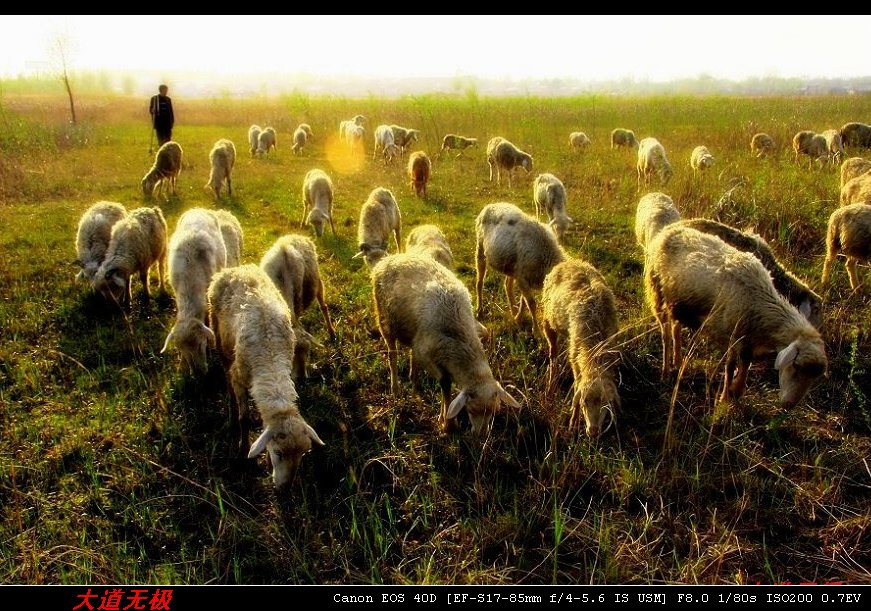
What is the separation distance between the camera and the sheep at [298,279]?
582 centimetres

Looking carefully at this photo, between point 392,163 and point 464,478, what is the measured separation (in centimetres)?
1709

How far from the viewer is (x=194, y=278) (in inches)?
236

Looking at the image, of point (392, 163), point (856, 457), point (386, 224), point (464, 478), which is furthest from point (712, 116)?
point (464, 478)

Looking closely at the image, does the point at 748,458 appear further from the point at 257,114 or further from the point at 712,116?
the point at 257,114

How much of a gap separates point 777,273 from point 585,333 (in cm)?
280

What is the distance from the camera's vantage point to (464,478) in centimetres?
436

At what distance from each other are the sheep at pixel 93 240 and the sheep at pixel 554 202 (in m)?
7.59

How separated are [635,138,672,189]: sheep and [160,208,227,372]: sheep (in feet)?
37.7

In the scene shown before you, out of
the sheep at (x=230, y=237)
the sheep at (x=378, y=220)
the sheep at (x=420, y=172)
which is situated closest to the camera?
the sheep at (x=230, y=237)

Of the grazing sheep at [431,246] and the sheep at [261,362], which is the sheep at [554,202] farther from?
the sheep at [261,362]

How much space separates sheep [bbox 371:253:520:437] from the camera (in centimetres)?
459

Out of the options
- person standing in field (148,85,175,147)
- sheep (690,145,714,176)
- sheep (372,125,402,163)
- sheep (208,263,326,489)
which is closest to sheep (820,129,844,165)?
sheep (690,145,714,176)

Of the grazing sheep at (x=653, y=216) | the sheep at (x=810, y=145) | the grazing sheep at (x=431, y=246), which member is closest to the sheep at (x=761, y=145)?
the sheep at (x=810, y=145)

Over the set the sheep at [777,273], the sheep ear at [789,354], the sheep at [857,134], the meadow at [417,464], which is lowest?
the meadow at [417,464]
